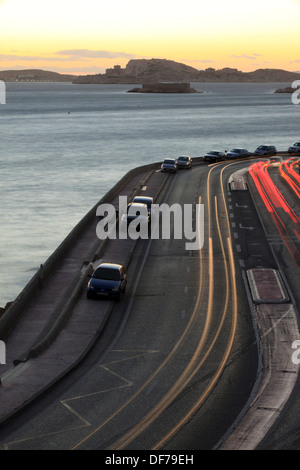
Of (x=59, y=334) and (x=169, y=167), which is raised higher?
(x=169, y=167)

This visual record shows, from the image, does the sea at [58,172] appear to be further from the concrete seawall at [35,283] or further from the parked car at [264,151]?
the parked car at [264,151]

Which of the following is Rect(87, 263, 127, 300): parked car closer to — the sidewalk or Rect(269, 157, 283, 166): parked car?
the sidewalk

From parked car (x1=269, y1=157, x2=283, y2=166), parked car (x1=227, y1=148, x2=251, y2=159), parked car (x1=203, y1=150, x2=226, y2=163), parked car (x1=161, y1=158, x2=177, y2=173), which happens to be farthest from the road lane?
parked car (x1=227, y1=148, x2=251, y2=159)

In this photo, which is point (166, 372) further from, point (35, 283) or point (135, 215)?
point (135, 215)

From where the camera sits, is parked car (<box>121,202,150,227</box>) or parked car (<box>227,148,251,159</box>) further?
parked car (<box>227,148,251,159</box>)

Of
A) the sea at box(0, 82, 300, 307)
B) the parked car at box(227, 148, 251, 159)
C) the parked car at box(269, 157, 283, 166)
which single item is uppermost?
the parked car at box(227, 148, 251, 159)

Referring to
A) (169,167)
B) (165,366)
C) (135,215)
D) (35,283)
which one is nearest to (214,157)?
(169,167)
